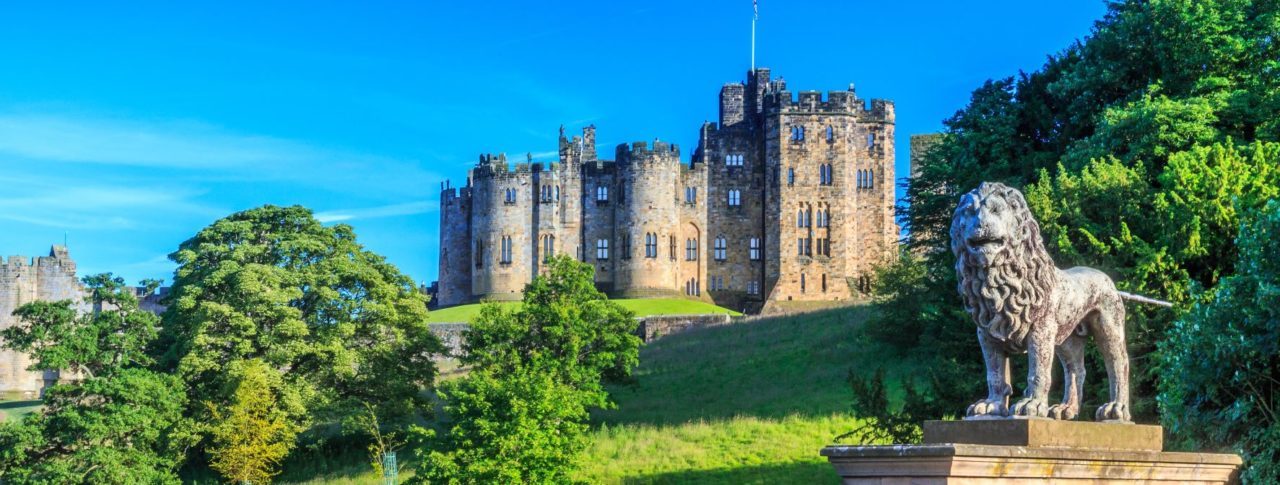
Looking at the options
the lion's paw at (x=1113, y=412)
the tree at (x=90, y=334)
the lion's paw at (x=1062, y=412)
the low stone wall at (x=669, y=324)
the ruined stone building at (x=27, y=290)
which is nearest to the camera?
the lion's paw at (x=1062, y=412)

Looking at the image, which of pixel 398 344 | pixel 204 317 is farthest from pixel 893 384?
pixel 204 317

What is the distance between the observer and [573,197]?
105000mm

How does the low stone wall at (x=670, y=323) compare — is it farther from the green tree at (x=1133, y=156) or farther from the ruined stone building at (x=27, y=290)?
the green tree at (x=1133, y=156)

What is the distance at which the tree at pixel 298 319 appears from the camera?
53.5 meters

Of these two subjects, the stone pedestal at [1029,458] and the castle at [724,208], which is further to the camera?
the castle at [724,208]

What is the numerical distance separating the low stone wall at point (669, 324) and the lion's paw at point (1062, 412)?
69.9 m

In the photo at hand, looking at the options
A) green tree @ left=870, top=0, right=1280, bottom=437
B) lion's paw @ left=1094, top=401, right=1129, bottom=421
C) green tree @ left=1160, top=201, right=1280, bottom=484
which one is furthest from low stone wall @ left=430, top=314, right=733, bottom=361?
lion's paw @ left=1094, top=401, right=1129, bottom=421

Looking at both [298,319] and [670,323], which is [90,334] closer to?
[298,319]

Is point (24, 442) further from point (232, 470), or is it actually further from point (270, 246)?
point (270, 246)

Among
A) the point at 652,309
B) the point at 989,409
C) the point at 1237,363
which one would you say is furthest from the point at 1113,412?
the point at 652,309

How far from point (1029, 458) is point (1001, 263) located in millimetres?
1653

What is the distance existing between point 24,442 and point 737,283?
61880mm

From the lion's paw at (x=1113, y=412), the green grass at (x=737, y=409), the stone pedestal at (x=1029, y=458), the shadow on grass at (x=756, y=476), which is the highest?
the lion's paw at (x=1113, y=412)

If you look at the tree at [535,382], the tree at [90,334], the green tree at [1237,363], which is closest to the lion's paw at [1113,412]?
the green tree at [1237,363]
